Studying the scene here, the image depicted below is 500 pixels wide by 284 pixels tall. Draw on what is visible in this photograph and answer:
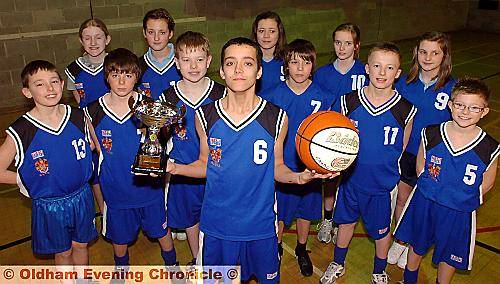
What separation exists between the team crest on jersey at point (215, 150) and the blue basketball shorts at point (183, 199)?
0.74m

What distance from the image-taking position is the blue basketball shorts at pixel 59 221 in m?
2.82

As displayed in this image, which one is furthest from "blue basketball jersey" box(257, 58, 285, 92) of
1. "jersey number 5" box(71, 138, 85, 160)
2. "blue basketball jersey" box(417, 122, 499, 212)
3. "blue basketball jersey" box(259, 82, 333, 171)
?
"jersey number 5" box(71, 138, 85, 160)

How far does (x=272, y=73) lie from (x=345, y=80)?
638 mm

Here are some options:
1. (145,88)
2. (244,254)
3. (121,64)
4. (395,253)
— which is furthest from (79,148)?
(395,253)

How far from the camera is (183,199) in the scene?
3305 millimetres

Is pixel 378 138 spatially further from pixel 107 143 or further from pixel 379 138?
pixel 107 143

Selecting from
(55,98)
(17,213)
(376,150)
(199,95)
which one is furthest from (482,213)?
(17,213)

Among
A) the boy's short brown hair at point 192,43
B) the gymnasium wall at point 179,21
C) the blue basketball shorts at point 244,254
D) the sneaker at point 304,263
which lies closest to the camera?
the blue basketball shorts at point 244,254

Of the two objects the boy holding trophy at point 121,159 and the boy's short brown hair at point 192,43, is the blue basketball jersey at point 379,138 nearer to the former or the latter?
the boy's short brown hair at point 192,43

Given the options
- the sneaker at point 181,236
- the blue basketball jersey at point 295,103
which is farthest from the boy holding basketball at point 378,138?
the sneaker at point 181,236

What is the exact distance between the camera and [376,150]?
121 inches

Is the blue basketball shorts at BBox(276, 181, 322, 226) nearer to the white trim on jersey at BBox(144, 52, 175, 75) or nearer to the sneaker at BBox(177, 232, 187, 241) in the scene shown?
the sneaker at BBox(177, 232, 187, 241)

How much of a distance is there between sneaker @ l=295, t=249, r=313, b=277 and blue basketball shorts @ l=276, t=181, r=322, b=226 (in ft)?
1.19

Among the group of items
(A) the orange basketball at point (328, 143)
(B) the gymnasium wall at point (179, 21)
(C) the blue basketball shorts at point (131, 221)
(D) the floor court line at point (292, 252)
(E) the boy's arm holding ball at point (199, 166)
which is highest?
(B) the gymnasium wall at point (179, 21)
